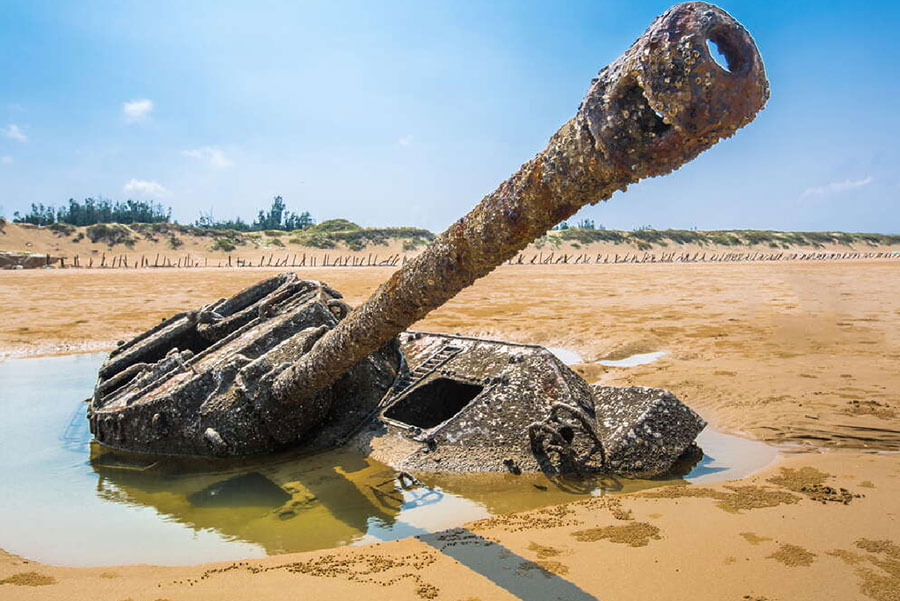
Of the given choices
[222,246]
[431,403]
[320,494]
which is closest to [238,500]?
[320,494]

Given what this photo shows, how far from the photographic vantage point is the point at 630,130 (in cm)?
239

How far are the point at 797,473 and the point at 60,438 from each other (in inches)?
295

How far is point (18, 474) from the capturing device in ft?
19.1

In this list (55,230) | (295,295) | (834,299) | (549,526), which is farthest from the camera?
(55,230)

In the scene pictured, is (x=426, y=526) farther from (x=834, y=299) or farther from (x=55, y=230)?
(x=55, y=230)

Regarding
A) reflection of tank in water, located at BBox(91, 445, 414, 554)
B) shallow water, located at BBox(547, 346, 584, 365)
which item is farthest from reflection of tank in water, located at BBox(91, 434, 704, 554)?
shallow water, located at BBox(547, 346, 584, 365)

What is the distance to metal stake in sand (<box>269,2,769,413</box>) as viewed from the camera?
2141mm

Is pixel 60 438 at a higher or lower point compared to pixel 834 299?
lower

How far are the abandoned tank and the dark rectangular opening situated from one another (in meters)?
0.01

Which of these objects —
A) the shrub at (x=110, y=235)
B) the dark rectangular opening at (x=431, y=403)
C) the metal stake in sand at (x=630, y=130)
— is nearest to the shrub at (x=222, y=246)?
the shrub at (x=110, y=235)

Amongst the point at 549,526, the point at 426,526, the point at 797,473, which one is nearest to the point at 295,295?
the point at 426,526

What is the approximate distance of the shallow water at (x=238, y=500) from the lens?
4289mm

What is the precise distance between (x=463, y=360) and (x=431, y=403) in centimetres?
58

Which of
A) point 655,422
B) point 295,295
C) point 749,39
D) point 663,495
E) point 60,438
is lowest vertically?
point 60,438
